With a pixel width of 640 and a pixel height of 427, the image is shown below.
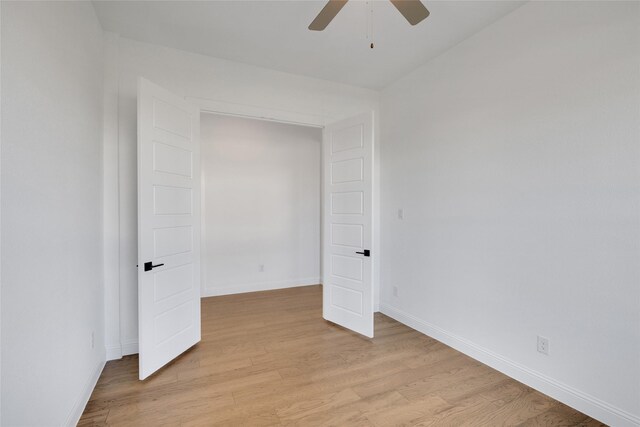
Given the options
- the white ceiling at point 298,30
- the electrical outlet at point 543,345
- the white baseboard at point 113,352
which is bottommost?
the white baseboard at point 113,352

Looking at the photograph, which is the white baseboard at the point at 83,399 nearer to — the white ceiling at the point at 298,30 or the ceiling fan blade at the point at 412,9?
the white ceiling at the point at 298,30

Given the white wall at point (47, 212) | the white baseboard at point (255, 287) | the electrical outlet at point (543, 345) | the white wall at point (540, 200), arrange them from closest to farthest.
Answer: the white wall at point (47, 212) < the white wall at point (540, 200) < the electrical outlet at point (543, 345) < the white baseboard at point (255, 287)

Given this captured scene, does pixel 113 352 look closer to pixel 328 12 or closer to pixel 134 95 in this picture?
pixel 134 95

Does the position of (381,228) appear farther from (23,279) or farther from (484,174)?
(23,279)

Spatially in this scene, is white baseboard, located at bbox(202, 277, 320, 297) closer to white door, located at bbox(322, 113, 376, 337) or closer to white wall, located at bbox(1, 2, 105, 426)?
white door, located at bbox(322, 113, 376, 337)

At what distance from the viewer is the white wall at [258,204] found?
14.8 ft

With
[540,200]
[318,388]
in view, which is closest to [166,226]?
[318,388]

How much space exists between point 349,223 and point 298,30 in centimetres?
189

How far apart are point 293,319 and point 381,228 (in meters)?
1.57

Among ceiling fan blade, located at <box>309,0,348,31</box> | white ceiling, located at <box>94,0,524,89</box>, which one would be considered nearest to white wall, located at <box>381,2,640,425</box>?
white ceiling, located at <box>94,0,524,89</box>

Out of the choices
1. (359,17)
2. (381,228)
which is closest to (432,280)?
(381,228)

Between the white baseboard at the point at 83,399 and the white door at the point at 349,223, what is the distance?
2.16 metres

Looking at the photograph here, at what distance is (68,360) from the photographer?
1.70 meters

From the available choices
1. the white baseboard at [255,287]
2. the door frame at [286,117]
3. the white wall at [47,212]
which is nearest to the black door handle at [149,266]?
the white wall at [47,212]
